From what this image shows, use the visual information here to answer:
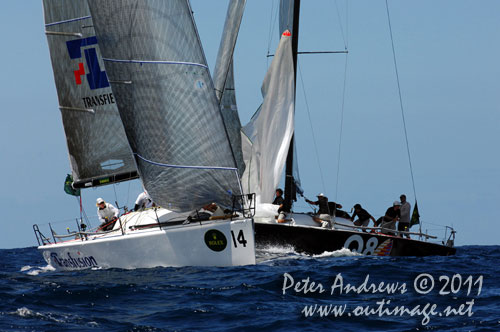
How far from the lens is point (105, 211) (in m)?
19.5

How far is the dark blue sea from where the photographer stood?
11.0 meters

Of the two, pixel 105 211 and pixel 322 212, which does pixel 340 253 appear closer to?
pixel 322 212

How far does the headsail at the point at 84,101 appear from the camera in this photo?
67.5ft

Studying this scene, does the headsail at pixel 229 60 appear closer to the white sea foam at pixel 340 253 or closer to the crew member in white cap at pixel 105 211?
the white sea foam at pixel 340 253

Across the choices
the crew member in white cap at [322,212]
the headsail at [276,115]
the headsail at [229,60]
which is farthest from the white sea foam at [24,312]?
the headsail at [229,60]

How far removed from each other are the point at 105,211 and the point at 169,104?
3972mm

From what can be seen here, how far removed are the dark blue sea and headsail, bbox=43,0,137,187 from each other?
3825 mm

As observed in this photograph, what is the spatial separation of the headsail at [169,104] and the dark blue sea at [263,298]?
5.78ft

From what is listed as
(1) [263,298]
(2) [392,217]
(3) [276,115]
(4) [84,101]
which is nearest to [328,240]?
(2) [392,217]

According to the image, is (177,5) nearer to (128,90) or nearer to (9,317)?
(128,90)

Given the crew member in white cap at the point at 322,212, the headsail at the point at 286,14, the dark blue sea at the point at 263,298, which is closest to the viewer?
the dark blue sea at the point at 263,298

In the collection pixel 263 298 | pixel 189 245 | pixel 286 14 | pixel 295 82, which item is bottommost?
pixel 263 298

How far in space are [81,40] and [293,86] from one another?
5384 mm

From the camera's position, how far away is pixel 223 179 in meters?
17.0
